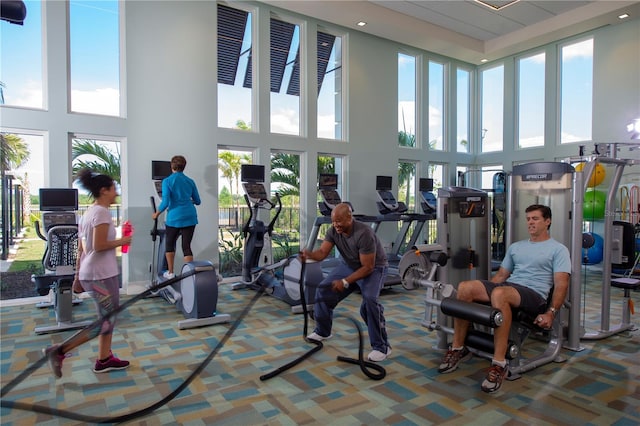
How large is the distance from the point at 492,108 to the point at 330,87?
4.11 metres

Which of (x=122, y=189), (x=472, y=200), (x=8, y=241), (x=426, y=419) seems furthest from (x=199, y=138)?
(x=426, y=419)

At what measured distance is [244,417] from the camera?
96.9 inches

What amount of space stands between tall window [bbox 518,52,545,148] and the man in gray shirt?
6819mm

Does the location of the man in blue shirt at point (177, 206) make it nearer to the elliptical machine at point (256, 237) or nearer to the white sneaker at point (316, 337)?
the elliptical machine at point (256, 237)

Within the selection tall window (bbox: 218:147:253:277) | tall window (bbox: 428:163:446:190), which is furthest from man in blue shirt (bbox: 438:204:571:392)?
tall window (bbox: 428:163:446:190)

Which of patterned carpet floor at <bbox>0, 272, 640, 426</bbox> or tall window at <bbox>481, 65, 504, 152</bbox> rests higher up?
tall window at <bbox>481, 65, 504, 152</bbox>

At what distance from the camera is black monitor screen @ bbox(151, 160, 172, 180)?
5492 millimetres

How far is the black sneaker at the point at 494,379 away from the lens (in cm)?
274

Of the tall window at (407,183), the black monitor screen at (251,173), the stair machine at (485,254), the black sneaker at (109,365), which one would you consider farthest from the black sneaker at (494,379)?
the tall window at (407,183)

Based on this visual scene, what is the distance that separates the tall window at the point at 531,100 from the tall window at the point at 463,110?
117cm

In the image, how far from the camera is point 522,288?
9.86 ft

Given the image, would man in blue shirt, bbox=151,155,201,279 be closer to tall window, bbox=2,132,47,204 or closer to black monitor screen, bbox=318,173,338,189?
tall window, bbox=2,132,47,204

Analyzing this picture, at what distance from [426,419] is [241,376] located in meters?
1.31

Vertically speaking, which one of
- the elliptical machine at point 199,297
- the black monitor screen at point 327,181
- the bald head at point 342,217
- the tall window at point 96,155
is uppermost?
the tall window at point 96,155
